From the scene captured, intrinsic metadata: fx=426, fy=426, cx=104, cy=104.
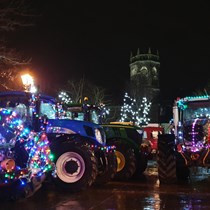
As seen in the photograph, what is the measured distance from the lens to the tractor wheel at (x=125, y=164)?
1338cm

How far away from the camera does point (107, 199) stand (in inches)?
385

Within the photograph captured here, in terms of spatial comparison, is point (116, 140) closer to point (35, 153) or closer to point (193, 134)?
point (193, 134)

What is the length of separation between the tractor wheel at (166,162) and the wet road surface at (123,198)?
0.28 meters

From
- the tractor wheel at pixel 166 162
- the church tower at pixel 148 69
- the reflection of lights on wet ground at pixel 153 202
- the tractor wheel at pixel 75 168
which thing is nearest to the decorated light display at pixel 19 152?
the tractor wheel at pixel 75 168

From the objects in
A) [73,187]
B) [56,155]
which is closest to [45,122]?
[56,155]

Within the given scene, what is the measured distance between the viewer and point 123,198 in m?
9.95

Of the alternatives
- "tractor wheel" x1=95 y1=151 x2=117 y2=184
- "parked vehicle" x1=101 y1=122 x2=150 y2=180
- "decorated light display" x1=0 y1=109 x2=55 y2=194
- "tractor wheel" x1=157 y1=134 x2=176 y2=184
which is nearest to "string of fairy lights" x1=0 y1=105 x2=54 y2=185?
"decorated light display" x1=0 y1=109 x2=55 y2=194

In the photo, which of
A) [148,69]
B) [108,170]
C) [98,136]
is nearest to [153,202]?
[108,170]

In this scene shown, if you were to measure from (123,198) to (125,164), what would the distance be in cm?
350

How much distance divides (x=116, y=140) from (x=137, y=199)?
4.39 metres

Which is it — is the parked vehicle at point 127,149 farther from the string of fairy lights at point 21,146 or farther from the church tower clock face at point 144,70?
the church tower clock face at point 144,70

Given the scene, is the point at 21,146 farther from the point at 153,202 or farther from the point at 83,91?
the point at 83,91

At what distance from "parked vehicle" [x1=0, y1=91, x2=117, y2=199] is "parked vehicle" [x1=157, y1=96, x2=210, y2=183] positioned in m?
1.58

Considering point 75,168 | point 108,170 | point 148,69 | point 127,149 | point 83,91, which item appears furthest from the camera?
point 148,69
